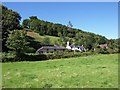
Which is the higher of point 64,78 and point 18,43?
point 18,43

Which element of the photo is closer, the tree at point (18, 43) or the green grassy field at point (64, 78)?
the green grassy field at point (64, 78)

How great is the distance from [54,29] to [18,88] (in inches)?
6399

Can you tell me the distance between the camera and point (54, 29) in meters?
177

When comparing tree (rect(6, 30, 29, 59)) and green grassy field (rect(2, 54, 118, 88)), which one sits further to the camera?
tree (rect(6, 30, 29, 59))

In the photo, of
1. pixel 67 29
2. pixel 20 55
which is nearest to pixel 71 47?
pixel 67 29

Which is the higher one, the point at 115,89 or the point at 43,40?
the point at 43,40

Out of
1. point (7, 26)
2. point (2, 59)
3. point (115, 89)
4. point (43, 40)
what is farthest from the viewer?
point (43, 40)

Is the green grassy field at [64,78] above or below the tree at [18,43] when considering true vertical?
below

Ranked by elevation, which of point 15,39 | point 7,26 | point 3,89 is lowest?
point 3,89

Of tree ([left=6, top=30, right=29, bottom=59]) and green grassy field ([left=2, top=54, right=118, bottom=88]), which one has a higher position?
tree ([left=6, top=30, right=29, bottom=59])

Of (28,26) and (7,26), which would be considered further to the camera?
(28,26)

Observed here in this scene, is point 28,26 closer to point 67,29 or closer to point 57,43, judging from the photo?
point 67,29

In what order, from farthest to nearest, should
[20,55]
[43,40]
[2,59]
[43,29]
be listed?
[43,29]
[43,40]
[20,55]
[2,59]

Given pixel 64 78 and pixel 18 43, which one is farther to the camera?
pixel 18 43
